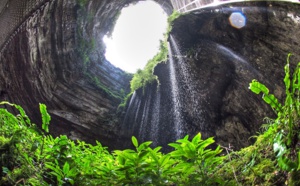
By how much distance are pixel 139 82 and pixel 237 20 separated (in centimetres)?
587

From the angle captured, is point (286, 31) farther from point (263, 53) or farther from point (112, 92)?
point (112, 92)

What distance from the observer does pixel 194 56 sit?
32.3ft

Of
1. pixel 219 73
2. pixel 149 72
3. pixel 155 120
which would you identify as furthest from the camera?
pixel 149 72

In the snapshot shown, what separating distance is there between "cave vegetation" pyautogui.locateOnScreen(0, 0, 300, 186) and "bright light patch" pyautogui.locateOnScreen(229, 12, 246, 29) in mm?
132

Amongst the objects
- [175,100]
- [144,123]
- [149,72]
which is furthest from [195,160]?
[149,72]

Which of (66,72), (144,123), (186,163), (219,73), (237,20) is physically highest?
(237,20)

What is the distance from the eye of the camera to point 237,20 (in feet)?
25.7

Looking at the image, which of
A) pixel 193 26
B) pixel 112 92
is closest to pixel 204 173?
pixel 193 26

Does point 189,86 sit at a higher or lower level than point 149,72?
lower

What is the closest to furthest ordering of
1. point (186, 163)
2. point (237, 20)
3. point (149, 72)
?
1. point (186, 163)
2. point (237, 20)
3. point (149, 72)

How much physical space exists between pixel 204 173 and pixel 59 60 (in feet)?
31.4

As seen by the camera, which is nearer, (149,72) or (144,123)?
(144,123)

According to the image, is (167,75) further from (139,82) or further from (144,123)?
(144,123)

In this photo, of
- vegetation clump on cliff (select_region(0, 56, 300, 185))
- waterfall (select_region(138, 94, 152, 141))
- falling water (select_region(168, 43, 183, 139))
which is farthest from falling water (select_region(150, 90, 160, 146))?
vegetation clump on cliff (select_region(0, 56, 300, 185))
